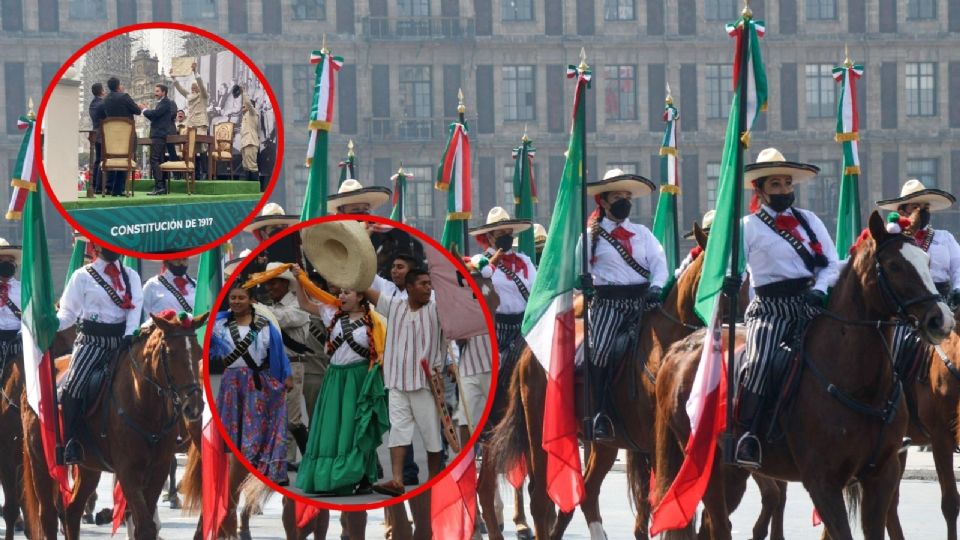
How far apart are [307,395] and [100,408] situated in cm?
860

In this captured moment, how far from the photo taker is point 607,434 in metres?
11.5

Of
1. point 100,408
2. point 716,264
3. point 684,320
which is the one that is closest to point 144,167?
point 716,264

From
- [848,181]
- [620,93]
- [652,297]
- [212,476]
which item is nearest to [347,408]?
[212,476]

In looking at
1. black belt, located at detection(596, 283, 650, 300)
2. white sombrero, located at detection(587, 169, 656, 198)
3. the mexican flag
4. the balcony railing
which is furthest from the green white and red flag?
the balcony railing

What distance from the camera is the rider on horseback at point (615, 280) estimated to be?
11.5m

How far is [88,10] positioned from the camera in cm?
7056

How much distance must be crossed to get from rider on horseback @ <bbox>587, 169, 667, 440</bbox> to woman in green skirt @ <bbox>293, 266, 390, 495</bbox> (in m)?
7.98

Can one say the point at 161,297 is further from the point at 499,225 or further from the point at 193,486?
the point at 193,486

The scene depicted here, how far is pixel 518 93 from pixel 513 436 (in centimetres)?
5823

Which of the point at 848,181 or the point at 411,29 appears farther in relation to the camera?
the point at 411,29

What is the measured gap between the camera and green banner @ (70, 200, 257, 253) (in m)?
3.34

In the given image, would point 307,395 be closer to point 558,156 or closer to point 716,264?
point 716,264

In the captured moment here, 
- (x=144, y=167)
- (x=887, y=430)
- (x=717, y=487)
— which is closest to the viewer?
(x=144, y=167)

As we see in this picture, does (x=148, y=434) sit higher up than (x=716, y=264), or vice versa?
(x=716, y=264)
